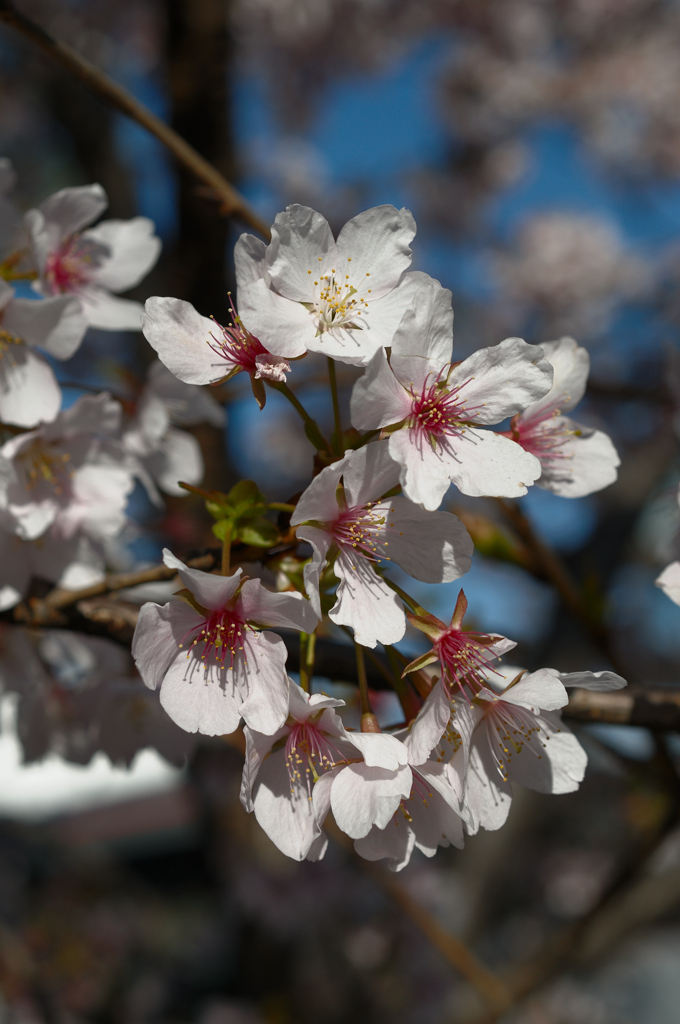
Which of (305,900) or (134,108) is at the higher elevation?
(134,108)

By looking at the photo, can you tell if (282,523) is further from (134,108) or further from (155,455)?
(134,108)

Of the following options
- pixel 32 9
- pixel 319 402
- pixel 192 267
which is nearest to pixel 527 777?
pixel 192 267

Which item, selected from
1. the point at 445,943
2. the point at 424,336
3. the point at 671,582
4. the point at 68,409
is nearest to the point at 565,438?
the point at 671,582

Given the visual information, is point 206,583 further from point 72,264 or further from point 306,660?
point 72,264

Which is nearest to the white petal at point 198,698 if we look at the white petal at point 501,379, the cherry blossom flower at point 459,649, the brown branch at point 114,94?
the cherry blossom flower at point 459,649

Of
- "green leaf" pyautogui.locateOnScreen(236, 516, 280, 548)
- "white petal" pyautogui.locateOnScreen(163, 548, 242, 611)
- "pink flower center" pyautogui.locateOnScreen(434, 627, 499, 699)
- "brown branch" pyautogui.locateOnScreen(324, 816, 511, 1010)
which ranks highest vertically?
"green leaf" pyautogui.locateOnScreen(236, 516, 280, 548)

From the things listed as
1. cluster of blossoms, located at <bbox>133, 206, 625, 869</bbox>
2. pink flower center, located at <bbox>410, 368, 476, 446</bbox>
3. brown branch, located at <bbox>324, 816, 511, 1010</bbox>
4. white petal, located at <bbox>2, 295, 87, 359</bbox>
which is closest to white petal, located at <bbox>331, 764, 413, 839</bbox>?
cluster of blossoms, located at <bbox>133, 206, 625, 869</bbox>

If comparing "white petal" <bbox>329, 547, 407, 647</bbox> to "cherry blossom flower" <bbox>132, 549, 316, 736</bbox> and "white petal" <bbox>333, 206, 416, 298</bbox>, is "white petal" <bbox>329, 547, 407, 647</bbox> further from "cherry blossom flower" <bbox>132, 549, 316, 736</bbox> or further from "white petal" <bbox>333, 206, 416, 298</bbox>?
"white petal" <bbox>333, 206, 416, 298</bbox>
